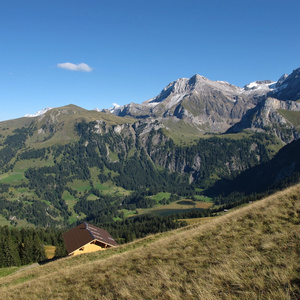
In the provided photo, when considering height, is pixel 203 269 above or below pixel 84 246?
above

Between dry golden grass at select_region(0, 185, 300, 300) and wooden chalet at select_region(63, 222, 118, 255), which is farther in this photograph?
wooden chalet at select_region(63, 222, 118, 255)

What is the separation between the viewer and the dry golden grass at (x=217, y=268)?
11234 millimetres

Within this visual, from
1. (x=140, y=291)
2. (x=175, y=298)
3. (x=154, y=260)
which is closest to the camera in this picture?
(x=175, y=298)

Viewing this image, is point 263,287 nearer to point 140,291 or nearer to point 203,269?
point 203,269

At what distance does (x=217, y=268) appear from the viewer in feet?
45.0

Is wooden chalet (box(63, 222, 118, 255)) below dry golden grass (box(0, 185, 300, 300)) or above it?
below

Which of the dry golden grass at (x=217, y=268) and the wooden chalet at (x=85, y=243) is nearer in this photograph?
the dry golden grass at (x=217, y=268)

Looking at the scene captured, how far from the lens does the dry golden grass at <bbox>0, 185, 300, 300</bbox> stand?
1123 centimetres

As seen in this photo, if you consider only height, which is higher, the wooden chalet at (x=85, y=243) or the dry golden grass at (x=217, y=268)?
the dry golden grass at (x=217, y=268)

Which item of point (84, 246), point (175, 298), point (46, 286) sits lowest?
point (84, 246)

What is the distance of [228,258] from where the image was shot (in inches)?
581

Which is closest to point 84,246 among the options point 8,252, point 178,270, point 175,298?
point 178,270

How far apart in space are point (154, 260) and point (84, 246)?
1284 inches

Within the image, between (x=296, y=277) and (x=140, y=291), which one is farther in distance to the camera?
(x=140, y=291)
